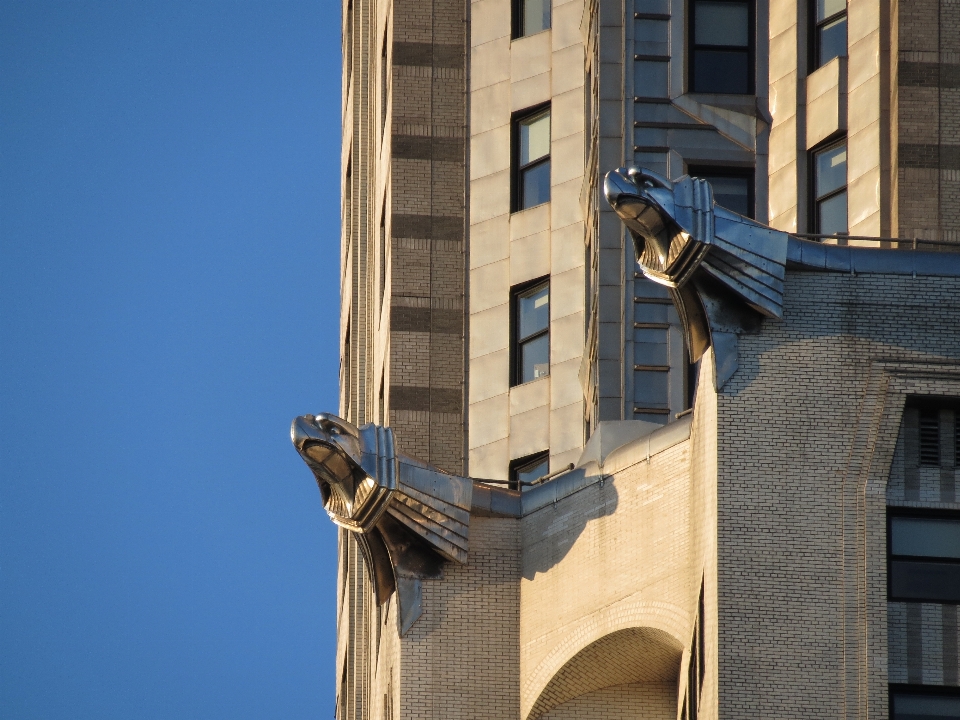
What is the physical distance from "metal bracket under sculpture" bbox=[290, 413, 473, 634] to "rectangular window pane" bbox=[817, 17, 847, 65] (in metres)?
10.8

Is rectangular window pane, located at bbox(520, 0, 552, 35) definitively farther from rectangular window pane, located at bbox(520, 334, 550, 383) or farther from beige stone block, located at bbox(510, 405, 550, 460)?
beige stone block, located at bbox(510, 405, 550, 460)

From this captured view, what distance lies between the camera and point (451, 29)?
200 ft

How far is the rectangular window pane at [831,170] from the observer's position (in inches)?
1921

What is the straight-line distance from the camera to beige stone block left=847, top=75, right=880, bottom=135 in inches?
1891

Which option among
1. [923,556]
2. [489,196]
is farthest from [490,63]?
[923,556]

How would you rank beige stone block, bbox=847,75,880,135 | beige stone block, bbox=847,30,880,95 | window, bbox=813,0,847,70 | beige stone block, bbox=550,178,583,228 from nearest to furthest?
beige stone block, bbox=847,75,880,135 < beige stone block, bbox=847,30,880,95 < window, bbox=813,0,847,70 < beige stone block, bbox=550,178,583,228

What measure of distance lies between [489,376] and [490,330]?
108 centimetres

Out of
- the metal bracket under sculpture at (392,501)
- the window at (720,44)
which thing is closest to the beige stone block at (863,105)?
the window at (720,44)

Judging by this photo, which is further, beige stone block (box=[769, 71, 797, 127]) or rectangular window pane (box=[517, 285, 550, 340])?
rectangular window pane (box=[517, 285, 550, 340])

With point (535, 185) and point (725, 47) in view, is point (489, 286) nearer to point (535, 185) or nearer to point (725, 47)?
point (535, 185)

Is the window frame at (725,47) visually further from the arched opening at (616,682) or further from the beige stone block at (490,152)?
the arched opening at (616,682)

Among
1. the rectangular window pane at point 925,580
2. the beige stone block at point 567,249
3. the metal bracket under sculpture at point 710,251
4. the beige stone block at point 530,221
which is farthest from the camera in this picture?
the beige stone block at point 530,221

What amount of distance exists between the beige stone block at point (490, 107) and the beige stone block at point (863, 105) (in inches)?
411

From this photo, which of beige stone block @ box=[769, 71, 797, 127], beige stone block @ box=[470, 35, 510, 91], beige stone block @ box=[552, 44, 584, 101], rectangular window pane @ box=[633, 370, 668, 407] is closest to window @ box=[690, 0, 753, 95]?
beige stone block @ box=[769, 71, 797, 127]
